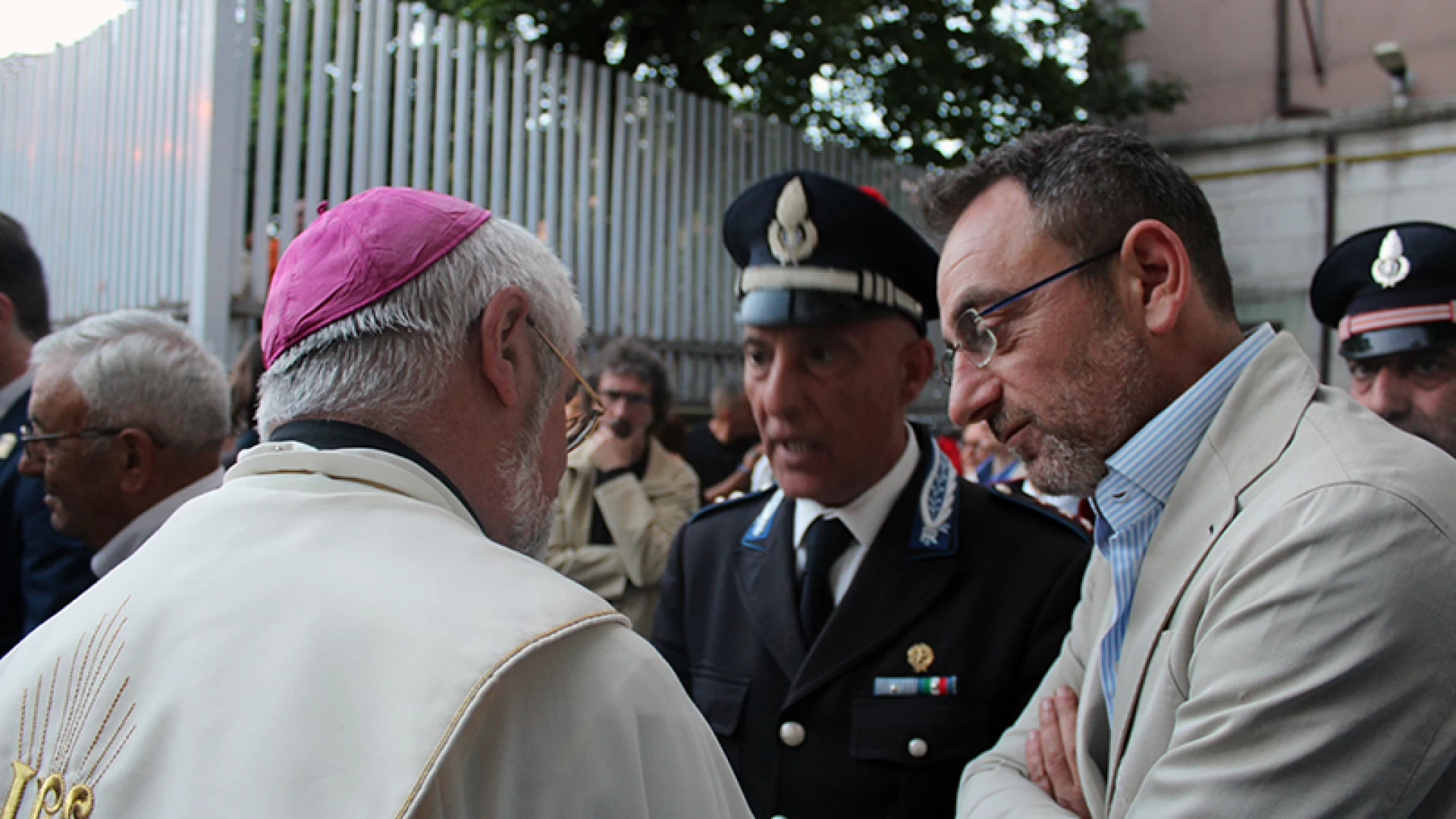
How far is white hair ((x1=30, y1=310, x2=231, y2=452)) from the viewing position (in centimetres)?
269

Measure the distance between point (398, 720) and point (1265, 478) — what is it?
1114 mm

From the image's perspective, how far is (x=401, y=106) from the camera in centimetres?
657

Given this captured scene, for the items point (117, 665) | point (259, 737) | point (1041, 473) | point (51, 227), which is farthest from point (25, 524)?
point (51, 227)

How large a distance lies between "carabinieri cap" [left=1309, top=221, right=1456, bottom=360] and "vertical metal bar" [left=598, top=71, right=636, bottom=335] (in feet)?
18.0

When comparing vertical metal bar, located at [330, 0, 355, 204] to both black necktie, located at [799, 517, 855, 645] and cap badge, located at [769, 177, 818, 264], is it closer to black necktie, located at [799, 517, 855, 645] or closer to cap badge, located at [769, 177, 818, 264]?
cap badge, located at [769, 177, 818, 264]

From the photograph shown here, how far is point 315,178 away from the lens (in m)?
6.16

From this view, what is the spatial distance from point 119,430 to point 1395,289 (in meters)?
3.45

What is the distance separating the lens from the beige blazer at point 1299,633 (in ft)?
3.95

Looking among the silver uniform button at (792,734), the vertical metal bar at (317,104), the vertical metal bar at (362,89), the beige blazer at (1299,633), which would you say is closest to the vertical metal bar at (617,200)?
the vertical metal bar at (362,89)

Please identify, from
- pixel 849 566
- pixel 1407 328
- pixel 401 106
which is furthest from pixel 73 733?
pixel 401 106

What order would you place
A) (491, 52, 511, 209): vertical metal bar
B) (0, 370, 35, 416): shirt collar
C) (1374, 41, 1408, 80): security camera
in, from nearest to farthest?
1. (0, 370, 35, 416): shirt collar
2. (491, 52, 511, 209): vertical metal bar
3. (1374, 41, 1408, 80): security camera

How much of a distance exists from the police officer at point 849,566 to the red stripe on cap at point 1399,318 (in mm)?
1405

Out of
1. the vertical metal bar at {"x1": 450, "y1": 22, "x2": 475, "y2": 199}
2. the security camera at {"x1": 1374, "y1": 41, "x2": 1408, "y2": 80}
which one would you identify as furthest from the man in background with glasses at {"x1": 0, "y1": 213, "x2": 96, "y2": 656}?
the security camera at {"x1": 1374, "y1": 41, "x2": 1408, "y2": 80}

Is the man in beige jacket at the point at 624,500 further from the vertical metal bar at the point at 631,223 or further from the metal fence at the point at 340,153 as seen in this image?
the vertical metal bar at the point at 631,223
